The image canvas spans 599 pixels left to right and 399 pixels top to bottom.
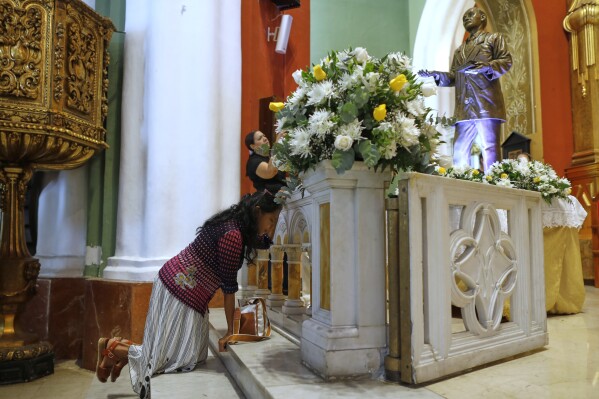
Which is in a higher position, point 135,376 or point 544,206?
point 544,206

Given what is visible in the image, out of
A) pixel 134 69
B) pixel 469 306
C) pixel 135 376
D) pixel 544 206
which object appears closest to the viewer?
pixel 469 306

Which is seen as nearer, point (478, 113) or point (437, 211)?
point (437, 211)

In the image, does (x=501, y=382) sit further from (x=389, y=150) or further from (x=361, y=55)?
(x=361, y=55)

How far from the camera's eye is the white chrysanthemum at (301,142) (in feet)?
6.64

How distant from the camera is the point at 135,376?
251cm

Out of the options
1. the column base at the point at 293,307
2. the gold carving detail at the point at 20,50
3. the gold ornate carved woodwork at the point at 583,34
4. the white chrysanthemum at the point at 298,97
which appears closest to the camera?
the white chrysanthemum at the point at 298,97

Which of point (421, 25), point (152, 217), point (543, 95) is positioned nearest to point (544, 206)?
point (152, 217)

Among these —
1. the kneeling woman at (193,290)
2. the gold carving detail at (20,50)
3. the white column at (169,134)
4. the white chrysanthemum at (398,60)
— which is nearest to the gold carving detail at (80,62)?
the gold carving detail at (20,50)

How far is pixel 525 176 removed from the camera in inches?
147

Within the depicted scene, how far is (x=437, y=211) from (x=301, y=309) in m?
1.34

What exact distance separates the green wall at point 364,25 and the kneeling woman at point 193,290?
4395mm

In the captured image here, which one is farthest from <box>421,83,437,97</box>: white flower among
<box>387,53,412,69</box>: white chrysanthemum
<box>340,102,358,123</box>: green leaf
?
<box>340,102,358,123</box>: green leaf

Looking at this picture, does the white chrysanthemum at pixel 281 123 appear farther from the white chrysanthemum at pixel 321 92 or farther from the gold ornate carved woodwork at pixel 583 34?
the gold ornate carved woodwork at pixel 583 34

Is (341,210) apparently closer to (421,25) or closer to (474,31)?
(474,31)
